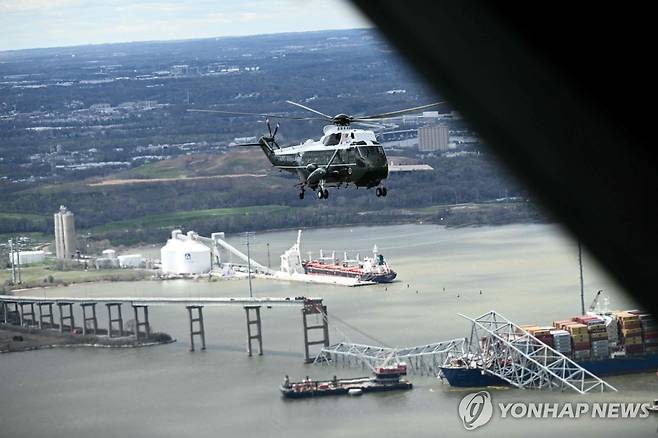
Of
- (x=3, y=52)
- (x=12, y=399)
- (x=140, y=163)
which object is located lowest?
(x=12, y=399)

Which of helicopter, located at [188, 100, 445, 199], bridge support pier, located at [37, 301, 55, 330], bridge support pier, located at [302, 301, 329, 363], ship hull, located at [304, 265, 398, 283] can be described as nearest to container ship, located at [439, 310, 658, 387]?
bridge support pier, located at [302, 301, 329, 363]

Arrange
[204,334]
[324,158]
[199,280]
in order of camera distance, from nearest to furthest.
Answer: [324,158], [204,334], [199,280]

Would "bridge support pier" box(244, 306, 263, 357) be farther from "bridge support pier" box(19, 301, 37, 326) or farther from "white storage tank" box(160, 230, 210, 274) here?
"white storage tank" box(160, 230, 210, 274)

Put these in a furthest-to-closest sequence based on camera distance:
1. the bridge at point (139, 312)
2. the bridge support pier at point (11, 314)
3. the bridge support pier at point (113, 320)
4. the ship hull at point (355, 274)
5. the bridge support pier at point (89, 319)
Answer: the bridge support pier at point (11, 314) < the ship hull at point (355, 274) < the bridge support pier at point (89, 319) < the bridge support pier at point (113, 320) < the bridge at point (139, 312)

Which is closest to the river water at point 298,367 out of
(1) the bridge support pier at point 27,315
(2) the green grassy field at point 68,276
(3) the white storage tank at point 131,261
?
(2) the green grassy field at point 68,276

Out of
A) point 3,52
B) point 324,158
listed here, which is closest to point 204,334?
point 324,158

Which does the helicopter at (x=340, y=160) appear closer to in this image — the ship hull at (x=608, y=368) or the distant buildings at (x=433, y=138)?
the ship hull at (x=608, y=368)

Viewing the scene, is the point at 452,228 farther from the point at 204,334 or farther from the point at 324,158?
the point at 324,158
